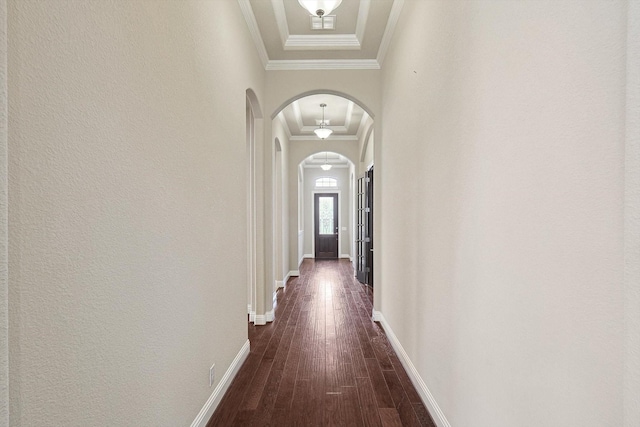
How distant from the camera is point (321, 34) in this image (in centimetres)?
369

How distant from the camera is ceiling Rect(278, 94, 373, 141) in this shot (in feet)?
18.6

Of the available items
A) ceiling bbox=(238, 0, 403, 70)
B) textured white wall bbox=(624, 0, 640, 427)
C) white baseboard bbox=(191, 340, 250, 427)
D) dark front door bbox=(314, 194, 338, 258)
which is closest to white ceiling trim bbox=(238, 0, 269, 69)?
ceiling bbox=(238, 0, 403, 70)

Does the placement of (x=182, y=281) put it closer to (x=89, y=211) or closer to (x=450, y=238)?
(x=89, y=211)

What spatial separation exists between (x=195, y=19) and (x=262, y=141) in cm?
227

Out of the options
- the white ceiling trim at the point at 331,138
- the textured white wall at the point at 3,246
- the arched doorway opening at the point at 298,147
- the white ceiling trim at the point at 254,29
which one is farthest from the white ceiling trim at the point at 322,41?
the white ceiling trim at the point at 331,138

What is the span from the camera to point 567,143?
0.95 m

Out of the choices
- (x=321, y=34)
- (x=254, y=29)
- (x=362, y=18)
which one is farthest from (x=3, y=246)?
(x=321, y=34)

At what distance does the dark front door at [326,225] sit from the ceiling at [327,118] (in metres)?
3.93

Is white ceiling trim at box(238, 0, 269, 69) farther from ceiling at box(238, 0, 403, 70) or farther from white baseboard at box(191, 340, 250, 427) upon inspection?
white baseboard at box(191, 340, 250, 427)

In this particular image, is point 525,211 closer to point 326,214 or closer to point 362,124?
point 362,124

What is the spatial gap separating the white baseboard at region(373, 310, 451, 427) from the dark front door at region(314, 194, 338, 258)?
7.65 m

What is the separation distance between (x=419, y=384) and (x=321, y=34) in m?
3.60

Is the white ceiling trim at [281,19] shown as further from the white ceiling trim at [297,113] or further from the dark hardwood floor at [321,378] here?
the dark hardwood floor at [321,378]

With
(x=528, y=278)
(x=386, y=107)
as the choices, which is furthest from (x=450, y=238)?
(x=386, y=107)
